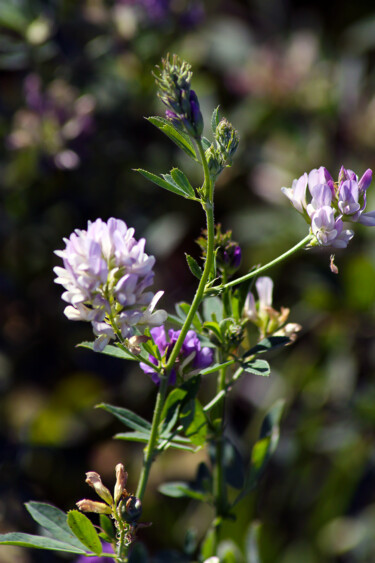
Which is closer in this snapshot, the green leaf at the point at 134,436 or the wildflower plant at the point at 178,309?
the wildflower plant at the point at 178,309

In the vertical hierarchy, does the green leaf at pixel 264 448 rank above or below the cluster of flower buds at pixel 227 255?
below

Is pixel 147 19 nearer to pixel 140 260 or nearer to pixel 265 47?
pixel 265 47

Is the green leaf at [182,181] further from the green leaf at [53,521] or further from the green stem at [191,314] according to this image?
the green leaf at [53,521]

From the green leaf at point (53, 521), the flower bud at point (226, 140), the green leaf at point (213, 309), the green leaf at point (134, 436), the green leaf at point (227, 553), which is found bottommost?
the green leaf at point (227, 553)

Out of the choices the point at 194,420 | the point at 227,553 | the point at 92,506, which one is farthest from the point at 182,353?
the point at 227,553

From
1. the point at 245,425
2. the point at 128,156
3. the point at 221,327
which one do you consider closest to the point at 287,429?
the point at 245,425

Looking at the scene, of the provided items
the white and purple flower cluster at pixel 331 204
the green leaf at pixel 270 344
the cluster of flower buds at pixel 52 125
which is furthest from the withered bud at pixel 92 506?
the cluster of flower buds at pixel 52 125

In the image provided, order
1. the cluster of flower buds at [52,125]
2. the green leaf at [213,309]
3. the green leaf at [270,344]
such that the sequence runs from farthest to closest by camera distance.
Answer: the cluster of flower buds at [52,125]
the green leaf at [213,309]
the green leaf at [270,344]

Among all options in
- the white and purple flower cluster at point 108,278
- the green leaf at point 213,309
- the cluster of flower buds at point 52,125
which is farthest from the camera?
the cluster of flower buds at point 52,125
